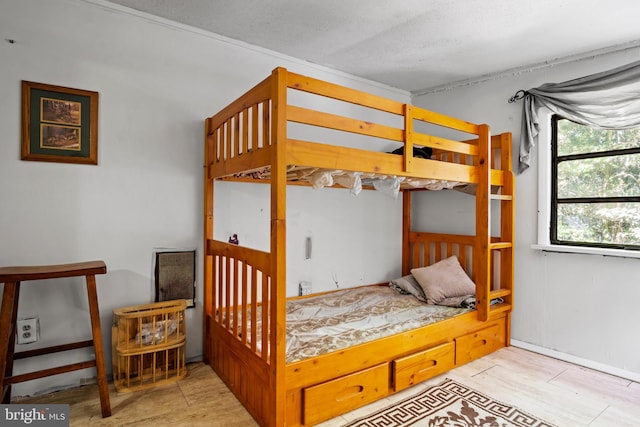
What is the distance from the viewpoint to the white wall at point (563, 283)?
255 centimetres

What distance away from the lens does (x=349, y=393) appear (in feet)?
6.58

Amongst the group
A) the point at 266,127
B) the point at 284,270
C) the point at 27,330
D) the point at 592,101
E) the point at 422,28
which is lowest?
the point at 27,330

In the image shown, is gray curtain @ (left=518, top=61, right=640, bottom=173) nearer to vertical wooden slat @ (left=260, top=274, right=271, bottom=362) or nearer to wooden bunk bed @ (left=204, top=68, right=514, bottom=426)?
wooden bunk bed @ (left=204, top=68, right=514, bottom=426)

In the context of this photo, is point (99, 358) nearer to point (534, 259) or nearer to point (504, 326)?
point (504, 326)

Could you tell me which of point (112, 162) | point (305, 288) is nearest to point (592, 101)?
point (305, 288)

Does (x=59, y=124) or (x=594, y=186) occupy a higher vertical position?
(x=59, y=124)

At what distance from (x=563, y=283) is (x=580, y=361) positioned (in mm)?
586

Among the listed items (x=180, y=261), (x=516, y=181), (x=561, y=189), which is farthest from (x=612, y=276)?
(x=180, y=261)

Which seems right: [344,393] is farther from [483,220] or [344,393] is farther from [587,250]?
[587,250]

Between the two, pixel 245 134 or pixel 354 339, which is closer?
pixel 245 134

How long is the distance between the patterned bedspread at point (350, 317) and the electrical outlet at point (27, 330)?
147 cm

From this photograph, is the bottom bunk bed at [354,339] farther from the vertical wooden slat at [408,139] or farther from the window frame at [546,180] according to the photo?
the vertical wooden slat at [408,139]

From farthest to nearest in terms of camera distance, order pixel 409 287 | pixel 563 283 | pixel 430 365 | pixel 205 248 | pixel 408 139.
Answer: pixel 409 287
pixel 563 283
pixel 205 248
pixel 430 365
pixel 408 139

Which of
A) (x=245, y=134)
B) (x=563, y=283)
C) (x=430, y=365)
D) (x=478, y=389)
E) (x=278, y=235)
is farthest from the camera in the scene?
(x=563, y=283)
